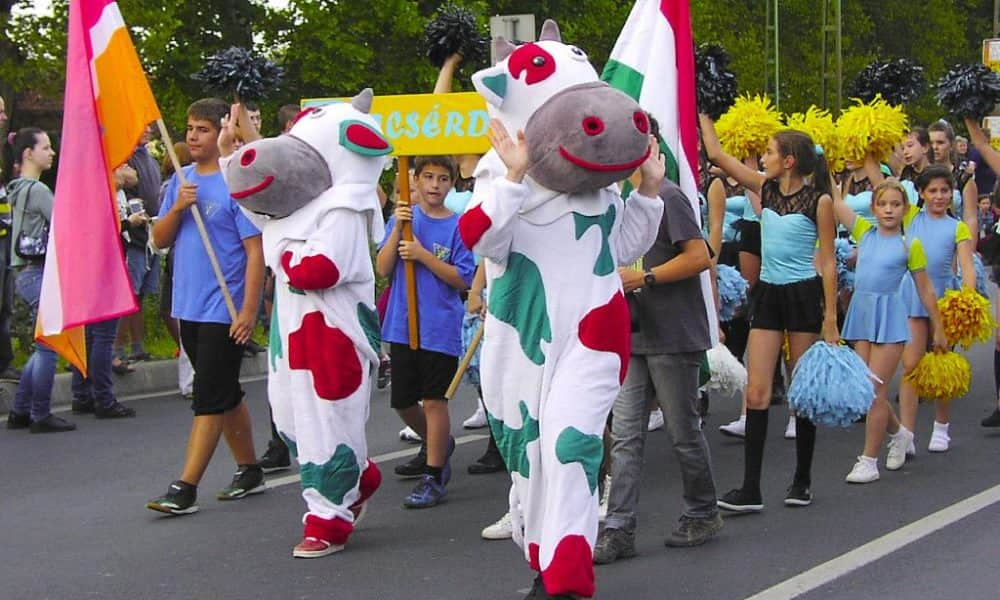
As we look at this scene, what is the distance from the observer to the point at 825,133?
28.6ft

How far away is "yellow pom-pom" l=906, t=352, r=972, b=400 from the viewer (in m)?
8.77

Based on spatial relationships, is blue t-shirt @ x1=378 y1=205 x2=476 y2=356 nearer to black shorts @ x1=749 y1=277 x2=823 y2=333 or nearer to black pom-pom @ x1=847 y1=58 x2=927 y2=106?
black shorts @ x1=749 y1=277 x2=823 y2=333

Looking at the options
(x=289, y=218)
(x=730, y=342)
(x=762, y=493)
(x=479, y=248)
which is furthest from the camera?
(x=730, y=342)

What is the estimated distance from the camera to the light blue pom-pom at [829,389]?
293 inches

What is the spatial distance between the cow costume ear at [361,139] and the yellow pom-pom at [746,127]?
2624 millimetres

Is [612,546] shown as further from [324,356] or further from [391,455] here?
[391,455]

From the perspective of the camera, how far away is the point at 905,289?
9.01m

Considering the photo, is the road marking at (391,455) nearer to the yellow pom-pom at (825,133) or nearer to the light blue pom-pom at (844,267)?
the light blue pom-pom at (844,267)

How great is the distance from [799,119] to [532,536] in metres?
3.91

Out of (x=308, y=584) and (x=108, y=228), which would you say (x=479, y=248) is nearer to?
(x=308, y=584)

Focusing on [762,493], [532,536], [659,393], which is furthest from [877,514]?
[532,536]

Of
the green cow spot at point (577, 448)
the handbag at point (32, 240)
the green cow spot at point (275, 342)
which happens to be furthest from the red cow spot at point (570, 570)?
the handbag at point (32, 240)

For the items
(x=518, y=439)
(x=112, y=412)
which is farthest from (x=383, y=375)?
(x=518, y=439)

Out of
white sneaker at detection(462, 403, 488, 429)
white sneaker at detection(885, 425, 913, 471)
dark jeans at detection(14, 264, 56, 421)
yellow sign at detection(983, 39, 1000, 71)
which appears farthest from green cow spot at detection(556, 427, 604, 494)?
yellow sign at detection(983, 39, 1000, 71)
